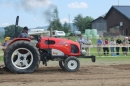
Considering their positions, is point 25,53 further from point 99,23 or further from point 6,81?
point 99,23

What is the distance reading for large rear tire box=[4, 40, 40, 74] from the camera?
10945 mm

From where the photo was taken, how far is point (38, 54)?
1114 centimetres

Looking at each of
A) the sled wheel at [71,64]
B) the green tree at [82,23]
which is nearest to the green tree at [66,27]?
the green tree at [82,23]

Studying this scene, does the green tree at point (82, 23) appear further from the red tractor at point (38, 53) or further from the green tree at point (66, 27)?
the red tractor at point (38, 53)

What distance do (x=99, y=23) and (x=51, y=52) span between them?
73276 millimetres

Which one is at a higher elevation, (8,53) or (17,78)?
(8,53)

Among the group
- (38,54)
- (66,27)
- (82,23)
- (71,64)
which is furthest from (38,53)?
(82,23)

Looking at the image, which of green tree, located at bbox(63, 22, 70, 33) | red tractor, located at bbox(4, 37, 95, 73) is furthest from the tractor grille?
green tree, located at bbox(63, 22, 70, 33)

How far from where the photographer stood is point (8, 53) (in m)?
11.0

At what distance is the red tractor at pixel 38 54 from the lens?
11.0 metres

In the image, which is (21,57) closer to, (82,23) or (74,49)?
(74,49)

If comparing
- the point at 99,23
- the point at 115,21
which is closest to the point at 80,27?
the point at 99,23

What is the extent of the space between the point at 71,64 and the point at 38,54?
1396 mm

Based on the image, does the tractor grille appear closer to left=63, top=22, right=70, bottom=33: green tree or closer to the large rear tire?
the large rear tire
